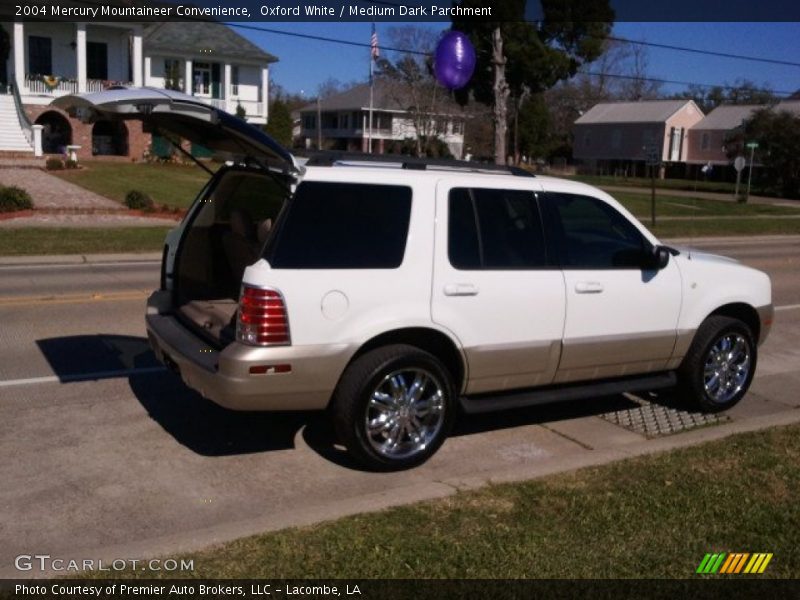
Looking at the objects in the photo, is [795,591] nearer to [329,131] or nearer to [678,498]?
[678,498]

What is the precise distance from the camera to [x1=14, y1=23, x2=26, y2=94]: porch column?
1555 inches

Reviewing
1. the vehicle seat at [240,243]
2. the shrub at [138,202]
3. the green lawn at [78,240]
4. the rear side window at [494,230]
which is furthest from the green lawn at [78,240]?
the rear side window at [494,230]

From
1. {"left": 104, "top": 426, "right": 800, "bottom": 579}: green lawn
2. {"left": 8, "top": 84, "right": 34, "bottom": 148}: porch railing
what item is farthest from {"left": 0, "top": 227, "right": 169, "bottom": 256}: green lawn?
{"left": 8, "top": 84, "right": 34, "bottom": 148}: porch railing

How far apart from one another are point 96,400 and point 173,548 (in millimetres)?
2945

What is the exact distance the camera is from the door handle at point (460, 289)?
5523mm

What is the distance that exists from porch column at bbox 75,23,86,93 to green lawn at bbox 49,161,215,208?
14.1 feet

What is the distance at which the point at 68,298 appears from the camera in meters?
11.0

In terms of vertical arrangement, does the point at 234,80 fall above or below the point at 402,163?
above

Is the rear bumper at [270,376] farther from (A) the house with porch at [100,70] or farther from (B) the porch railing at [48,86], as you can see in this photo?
(B) the porch railing at [48,86]

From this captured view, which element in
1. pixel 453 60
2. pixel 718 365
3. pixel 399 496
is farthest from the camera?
pixel 453 60

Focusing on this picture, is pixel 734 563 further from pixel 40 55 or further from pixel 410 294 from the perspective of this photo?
pixel 40 55

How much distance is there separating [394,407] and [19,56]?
4016cm
